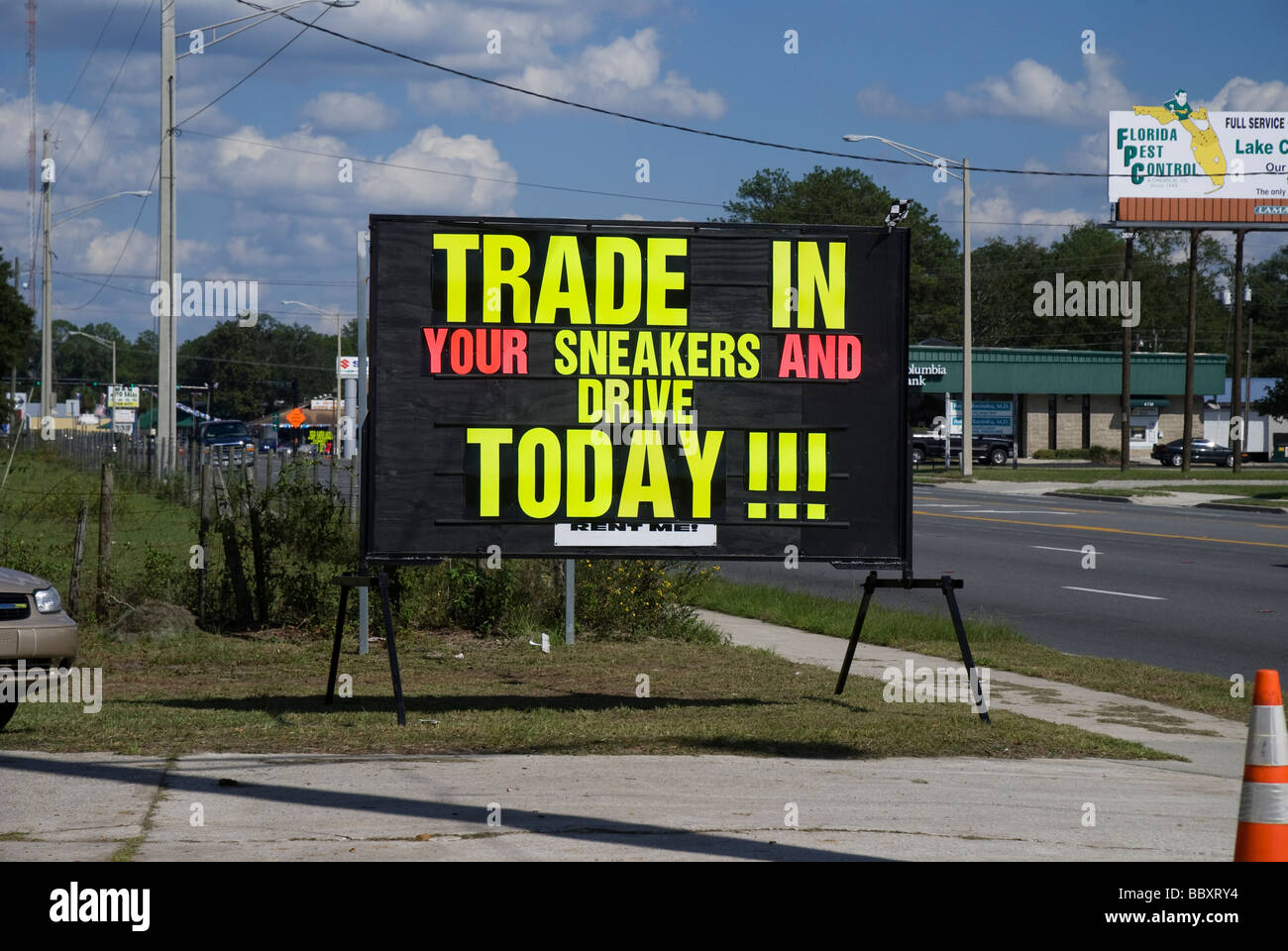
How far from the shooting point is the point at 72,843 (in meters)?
5.91

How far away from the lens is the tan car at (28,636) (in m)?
8.36

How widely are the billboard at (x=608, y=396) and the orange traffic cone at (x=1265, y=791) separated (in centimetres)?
415

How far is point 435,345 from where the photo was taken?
29.6 ft

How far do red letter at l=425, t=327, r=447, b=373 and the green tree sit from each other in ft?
314

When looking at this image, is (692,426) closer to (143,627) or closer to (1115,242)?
(143,627)

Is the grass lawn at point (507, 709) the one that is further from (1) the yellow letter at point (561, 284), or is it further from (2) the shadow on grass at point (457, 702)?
(1) the yellow letter at point (561, 284)

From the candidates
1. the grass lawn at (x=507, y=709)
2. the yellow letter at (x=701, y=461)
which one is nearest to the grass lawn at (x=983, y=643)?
the grass lawn at (x=507, y=709)

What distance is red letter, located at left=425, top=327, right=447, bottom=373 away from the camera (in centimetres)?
902

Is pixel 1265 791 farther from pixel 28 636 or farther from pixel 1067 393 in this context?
pixel 1067 393

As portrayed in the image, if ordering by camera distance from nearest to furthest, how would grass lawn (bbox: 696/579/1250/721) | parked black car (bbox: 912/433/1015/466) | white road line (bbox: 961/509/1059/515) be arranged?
1. grass lawn (bbox: 696/579/1250/721)
2. white road line (bbox: 961/509/1059/515)
3. parked black car (bbox: 912/433/1015/466)

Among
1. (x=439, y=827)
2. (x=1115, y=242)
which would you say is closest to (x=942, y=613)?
(x=439, y=827)

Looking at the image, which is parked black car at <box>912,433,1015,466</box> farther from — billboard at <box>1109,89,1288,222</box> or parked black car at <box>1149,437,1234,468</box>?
Answer: billboard at <box>1109,89,1288,222</box>

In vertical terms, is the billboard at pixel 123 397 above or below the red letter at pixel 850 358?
above

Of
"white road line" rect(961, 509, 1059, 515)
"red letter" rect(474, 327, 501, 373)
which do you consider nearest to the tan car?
"red letter" rect(474, 327, 501, 373)
